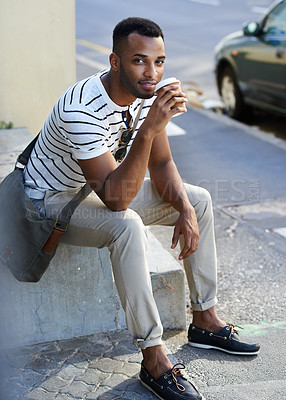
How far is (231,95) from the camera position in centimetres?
812

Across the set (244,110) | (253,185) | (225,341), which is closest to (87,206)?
(225,341)

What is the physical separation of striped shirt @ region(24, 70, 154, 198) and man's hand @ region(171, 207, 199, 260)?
1.58 ft

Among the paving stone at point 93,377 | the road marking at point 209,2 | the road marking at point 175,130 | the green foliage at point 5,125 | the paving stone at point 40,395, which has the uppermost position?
the green foliage at point 5,125

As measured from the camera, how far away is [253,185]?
573cm

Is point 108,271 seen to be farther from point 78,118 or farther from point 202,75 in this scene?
point 202,75

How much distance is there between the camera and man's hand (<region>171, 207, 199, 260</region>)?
310cm

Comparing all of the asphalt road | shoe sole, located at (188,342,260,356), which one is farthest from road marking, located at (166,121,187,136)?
shoe sole, located at (188,342,260,356)

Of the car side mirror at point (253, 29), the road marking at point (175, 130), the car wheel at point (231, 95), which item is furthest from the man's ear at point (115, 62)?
the car wheel at point (231, 95)

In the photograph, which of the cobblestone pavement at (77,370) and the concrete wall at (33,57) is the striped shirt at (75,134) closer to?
the cobblestone pavement at (77,370)

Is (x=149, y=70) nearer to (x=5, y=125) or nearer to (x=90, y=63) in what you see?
(x=5, y=125)

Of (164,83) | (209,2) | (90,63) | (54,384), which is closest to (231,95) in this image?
(90,63)

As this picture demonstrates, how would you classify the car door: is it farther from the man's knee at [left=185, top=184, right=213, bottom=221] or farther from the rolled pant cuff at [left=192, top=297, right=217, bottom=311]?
the rolled pant cuff at [left=192, top=297, right=217, bottom=311]

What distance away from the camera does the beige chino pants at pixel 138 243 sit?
2.85 metres

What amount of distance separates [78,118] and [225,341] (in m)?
1.33
